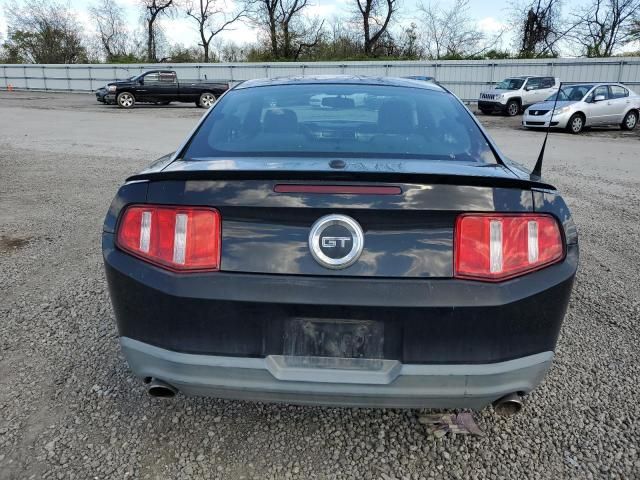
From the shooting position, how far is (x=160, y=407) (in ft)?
8.29

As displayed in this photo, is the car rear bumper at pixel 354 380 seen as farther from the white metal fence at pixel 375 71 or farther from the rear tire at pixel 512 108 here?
the white metal fence at pixel 375 71

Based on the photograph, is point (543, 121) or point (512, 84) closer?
point (543, 121)

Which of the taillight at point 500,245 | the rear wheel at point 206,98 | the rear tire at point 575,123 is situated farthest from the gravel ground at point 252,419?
the rear wheel at point 206,98

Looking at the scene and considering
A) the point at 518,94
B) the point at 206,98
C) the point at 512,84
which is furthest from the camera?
the point at 206,98

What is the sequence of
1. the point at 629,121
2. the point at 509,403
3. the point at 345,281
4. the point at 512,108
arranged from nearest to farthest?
the point at 345,281, the point at 509,403, the point at 629,121, the point at 512,108

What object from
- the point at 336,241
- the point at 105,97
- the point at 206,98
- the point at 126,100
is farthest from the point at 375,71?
the point at 336,241

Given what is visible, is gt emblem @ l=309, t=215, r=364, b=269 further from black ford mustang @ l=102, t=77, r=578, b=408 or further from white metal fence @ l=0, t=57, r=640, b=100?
white metal fence @ l=0, t=57, r=640, b=100

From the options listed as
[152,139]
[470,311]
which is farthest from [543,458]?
[152,139]

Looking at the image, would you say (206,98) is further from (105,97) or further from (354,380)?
(354,380)

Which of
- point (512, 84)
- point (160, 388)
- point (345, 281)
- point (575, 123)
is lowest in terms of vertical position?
point (160, 388)

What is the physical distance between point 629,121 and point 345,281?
20196mm

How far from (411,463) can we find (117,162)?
891 cm

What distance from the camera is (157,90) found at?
24.5 m

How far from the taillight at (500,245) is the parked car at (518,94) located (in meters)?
22.4
